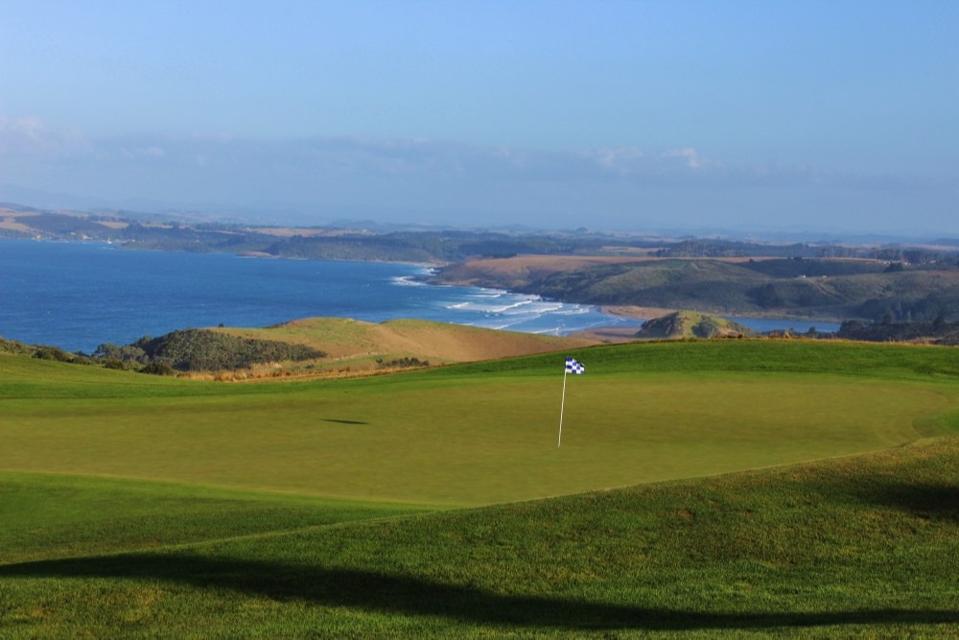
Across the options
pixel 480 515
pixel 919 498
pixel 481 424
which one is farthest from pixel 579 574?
pixel 481 424

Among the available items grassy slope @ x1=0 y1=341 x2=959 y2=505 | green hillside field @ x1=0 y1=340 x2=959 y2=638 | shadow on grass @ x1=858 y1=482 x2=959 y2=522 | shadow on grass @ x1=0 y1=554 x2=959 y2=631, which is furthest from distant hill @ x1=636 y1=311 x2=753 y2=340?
shadow on grass @ x1=0 y1=554 x2=959 y2=631

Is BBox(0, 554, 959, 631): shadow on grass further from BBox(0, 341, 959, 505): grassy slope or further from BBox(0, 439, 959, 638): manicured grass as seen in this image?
BBox(0, 341, 959, 505): grassy slope

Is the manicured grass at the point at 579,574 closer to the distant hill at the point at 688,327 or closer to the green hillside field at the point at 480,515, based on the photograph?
the green hillside field at the point at 480,515

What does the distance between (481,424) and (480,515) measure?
404 inches

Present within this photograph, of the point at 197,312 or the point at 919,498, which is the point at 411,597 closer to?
the point at 919,498

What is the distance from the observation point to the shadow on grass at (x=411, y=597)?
9.89 m

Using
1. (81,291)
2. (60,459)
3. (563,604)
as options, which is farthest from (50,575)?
(81,291)

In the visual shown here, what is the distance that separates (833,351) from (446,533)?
996 inches

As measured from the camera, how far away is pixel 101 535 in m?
14.7

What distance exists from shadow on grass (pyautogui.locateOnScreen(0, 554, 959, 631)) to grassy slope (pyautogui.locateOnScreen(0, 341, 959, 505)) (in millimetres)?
4973

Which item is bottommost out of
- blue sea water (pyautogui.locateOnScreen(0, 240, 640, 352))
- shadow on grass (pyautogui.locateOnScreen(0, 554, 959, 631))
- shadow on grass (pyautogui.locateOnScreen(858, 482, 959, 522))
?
blue sea water (pyautogui.locateOnScreen(0, 240, 640, 352))

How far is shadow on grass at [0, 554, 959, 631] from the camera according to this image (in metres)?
9.89

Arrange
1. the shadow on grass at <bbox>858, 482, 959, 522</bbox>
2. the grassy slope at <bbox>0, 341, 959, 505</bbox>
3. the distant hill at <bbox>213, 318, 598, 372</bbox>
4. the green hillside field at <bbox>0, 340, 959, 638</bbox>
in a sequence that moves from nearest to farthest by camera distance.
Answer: the green hillside field at <bbox>0, 340, 959, 638</bbox> < the shadow on grass at <bbox>858, 482, 959, 522</bbox> < the grassy slope at <bbox>0, 341, 959, 505</bbox> < the distant hill at <bbox>213, 318, 598, 372</bbox>

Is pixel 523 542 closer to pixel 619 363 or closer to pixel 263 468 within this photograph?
pixel 263 468
